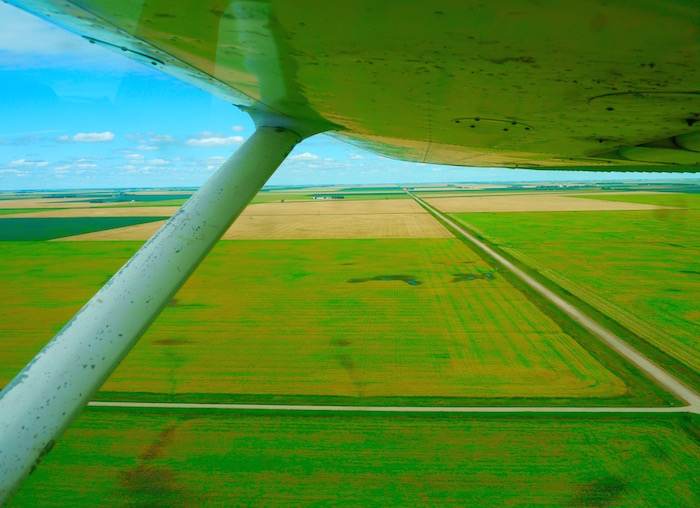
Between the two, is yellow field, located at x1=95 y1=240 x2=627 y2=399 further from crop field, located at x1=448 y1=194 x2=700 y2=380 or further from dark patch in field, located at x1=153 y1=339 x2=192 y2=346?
crop field, located at x1=448 y1=194 x2=700 y2=380

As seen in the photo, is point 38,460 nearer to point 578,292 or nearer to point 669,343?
point 669,343

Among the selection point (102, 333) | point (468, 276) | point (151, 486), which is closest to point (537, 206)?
point (468, 276)

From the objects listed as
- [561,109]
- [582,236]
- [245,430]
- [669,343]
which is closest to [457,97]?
[561,109]

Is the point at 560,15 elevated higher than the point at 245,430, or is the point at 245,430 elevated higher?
the point at 560,15

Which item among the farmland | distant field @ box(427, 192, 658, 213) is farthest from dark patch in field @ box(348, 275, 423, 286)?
distant field @ box(427, 192, 658, 213)

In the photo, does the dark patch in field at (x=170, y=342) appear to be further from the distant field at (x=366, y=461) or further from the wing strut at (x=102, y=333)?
the wing strut at (x=102, y=333)

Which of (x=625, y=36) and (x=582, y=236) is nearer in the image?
(x=625, y=36)

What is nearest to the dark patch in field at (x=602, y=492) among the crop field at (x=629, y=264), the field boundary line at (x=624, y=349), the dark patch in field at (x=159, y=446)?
the field boundary line at (x=624, y=349)

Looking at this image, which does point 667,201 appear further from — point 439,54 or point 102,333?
point 102,333
